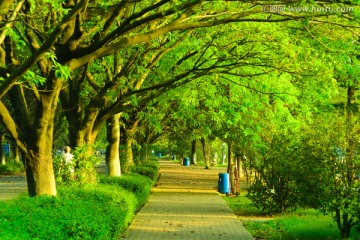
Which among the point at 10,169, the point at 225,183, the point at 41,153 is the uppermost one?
the point at 41,153

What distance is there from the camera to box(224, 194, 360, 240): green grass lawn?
13685 millimetres

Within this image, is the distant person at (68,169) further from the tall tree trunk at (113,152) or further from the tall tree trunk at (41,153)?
the tall tree trunk at (113,152)

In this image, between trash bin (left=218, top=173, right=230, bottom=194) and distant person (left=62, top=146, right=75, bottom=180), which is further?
trash bin (left=218, top=173, right=230, bottom=194)

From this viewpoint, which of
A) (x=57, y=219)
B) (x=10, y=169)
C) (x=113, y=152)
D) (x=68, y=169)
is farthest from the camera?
(x=10, y=169)

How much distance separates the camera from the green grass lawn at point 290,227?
13.7m

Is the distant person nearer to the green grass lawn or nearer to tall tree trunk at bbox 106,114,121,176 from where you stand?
the green grass lawn

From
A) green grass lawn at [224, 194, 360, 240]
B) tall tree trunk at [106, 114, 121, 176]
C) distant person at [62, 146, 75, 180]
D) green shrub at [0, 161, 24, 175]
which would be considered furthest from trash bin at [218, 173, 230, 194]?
green shrub at [0, 161, 24, 175]

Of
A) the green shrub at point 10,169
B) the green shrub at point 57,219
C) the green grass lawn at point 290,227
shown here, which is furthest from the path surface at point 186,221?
the green shrub at point 10,169

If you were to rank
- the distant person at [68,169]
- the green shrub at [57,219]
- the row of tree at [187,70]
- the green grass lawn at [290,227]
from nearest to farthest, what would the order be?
the green shrub at [57,219] < the row of tree at [187,70] < the green grass lawn at [290,227] < the distant person at [68,169]

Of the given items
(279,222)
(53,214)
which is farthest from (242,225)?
(53,214)

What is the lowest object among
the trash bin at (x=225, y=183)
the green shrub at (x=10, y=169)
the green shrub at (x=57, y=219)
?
the trash bin at (x=225, y=183)

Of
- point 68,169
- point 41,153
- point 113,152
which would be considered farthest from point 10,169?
point 41,153

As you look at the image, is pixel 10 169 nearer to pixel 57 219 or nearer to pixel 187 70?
pixel 187 70

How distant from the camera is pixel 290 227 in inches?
596
